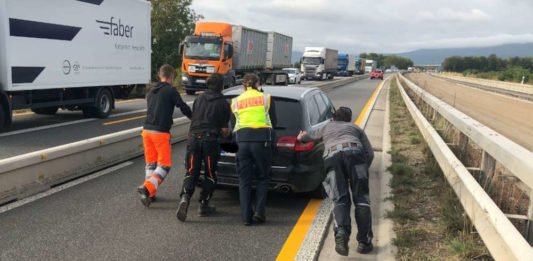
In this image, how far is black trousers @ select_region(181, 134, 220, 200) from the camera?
5.07 metres

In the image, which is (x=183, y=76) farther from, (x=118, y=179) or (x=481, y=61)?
(x=481, y=61)

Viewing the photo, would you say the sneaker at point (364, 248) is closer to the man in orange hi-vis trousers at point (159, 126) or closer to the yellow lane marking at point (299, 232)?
the yellow lane marking at point (299, 232)

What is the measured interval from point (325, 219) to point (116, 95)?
1178 centimetres

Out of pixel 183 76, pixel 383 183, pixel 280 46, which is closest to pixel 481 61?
pixel 280 46

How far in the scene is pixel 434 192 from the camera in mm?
5844

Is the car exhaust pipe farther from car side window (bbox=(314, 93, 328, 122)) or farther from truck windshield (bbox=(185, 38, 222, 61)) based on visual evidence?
truck windshield (bbox=(185, 38, 222, 61))

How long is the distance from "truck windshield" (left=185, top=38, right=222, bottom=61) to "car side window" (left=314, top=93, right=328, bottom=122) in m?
16.9

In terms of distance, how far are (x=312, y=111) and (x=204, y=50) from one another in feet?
59.1

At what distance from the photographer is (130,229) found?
185 inches

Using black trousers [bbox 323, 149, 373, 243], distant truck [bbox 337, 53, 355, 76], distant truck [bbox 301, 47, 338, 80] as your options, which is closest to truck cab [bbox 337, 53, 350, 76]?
distant truck [bbox 337, 53, 355, 76]

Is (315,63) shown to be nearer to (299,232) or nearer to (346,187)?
(299,232)

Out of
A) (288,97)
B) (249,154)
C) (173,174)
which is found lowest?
(173,174)

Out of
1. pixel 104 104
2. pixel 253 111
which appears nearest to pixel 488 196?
pixel 253 111

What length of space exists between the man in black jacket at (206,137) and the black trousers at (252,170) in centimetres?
33
